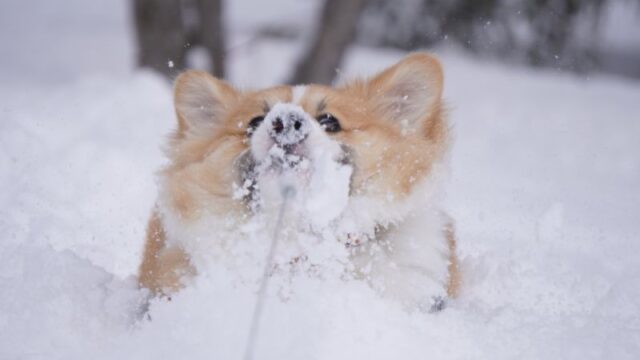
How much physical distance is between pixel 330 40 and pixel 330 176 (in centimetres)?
613

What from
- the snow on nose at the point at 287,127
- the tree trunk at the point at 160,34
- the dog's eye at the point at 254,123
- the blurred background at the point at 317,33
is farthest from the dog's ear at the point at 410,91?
the blurred background at the point at 317,33

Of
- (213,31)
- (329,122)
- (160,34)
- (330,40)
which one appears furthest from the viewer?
(213,31)

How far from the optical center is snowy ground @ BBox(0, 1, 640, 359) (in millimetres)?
3098

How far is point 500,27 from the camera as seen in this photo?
14016 millimetres

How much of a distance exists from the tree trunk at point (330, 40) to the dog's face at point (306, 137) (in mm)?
5248

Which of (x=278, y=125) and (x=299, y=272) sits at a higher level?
(x=278, y=125)

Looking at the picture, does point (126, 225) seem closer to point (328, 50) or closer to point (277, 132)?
point (277, 132)

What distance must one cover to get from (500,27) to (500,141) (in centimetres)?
Answer: 623

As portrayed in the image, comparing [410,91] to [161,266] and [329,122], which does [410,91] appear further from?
[161,266]

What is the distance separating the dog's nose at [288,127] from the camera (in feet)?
10.6

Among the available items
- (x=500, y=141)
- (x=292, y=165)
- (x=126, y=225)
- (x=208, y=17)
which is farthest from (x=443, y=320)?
(x=208, y=17)

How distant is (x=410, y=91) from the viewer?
12.7 ft

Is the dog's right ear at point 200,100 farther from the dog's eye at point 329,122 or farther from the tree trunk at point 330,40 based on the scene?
the tree trunk at point 330,40

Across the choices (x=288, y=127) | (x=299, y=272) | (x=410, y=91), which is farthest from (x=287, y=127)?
(x=410, y=91)
